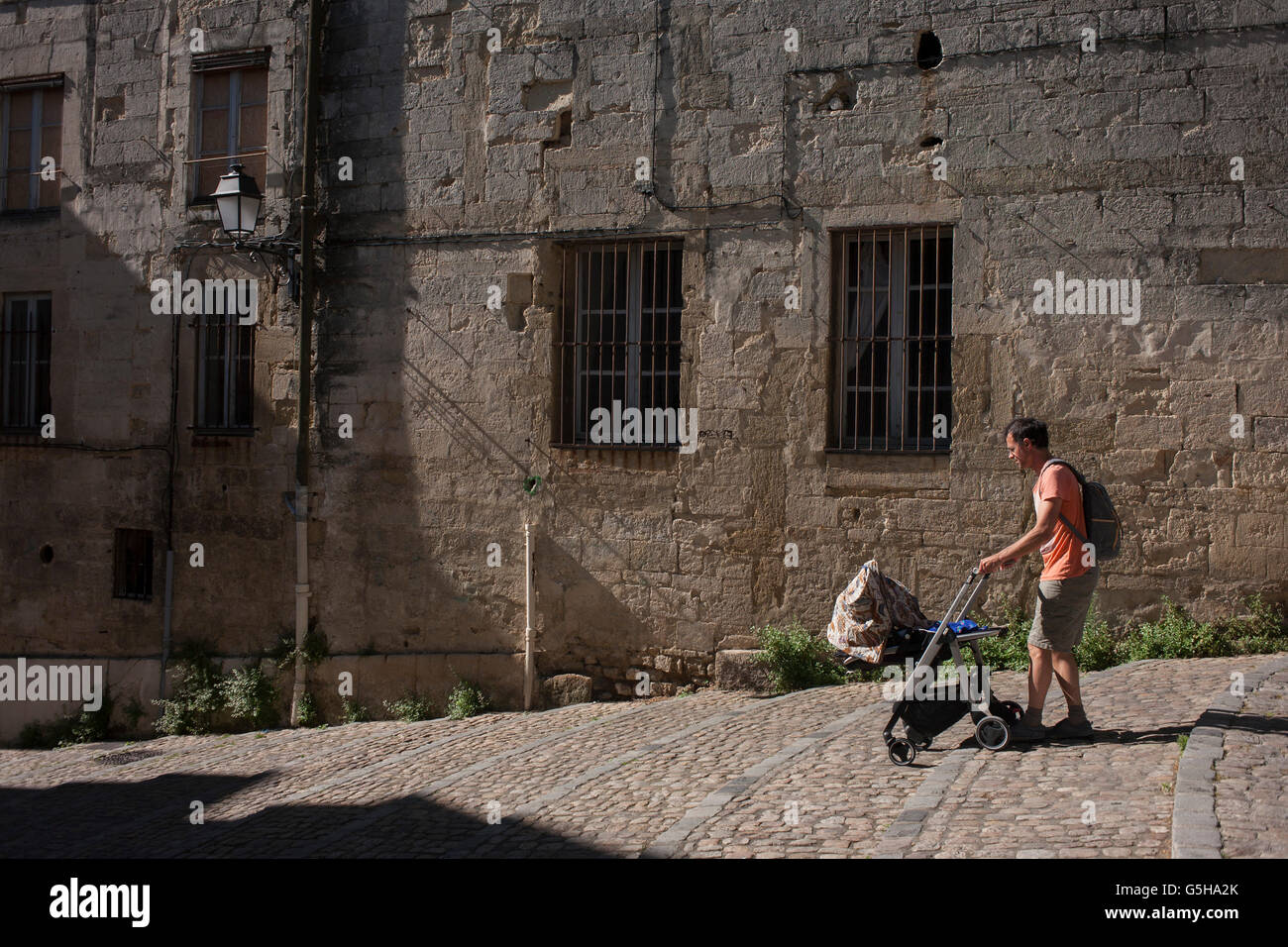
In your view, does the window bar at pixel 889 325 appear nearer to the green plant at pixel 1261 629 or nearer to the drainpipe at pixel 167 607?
the green plant at pixel 1261 629

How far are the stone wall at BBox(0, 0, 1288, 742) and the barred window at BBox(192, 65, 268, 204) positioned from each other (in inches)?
11.0

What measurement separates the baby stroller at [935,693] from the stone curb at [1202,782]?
84 centimetres

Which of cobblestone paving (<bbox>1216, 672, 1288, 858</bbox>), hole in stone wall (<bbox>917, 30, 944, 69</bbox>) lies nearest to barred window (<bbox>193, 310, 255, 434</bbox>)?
hole in stone wall (<bbox>917, 30, 944, 69</bbox>)

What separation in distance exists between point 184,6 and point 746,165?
559 centimetres

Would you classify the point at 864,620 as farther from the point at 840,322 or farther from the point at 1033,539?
the point at 840,322

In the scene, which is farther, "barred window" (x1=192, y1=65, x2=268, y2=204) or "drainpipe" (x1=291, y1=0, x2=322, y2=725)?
"barred window" (x1=192, y1=65, x2=268, y2=204)

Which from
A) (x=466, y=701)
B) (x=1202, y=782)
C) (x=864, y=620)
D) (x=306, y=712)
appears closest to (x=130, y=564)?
→ (x=306, y=712)

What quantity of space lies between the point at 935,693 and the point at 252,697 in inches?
260

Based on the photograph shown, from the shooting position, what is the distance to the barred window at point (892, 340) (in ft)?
28.3

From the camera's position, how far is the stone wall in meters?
7.95

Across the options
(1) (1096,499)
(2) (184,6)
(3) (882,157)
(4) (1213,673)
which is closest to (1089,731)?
(1) (1096,499)

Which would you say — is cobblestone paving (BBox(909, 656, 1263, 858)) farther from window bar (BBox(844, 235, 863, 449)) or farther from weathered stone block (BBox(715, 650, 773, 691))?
window bar (BBox(844, 235, 863, 449))

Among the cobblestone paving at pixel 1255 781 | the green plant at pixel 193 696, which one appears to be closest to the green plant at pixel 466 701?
the green plant at pixel 193 696

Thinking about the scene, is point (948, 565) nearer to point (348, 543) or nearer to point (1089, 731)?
point (1089, 731)
